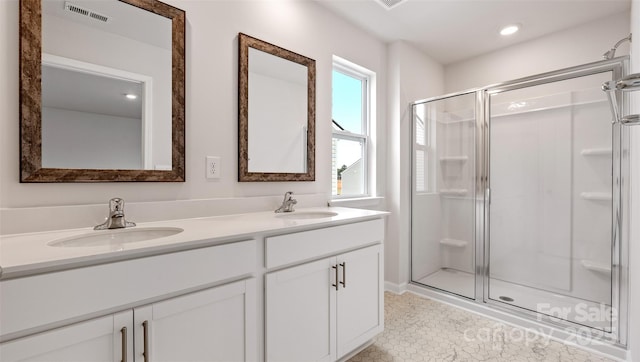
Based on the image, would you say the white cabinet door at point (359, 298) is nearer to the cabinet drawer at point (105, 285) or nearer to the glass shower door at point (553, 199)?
the cabinet drawer at point (105, 285)

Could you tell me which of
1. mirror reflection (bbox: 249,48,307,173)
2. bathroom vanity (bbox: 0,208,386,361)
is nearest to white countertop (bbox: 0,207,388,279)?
bathroom vanity (bbox: 0,208,386,361)

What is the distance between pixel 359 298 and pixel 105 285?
1253 mm

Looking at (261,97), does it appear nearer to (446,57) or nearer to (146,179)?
(146,179)

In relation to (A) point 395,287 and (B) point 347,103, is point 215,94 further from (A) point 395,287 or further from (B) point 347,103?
(A) point 395,287

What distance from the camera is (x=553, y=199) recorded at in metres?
2.36

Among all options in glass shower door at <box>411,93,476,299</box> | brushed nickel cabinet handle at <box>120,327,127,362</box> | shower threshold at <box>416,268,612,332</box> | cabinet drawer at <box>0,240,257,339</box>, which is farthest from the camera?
glass shower door at <box>411,93,476,299</box>

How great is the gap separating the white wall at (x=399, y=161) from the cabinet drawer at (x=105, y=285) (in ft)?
6.29

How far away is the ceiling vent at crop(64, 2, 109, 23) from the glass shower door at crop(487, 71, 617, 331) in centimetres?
269

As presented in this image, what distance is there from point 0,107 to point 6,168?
0.23 m

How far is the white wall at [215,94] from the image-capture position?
109cm

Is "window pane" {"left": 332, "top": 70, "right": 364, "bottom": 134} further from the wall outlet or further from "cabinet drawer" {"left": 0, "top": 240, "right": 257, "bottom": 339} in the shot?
Answer: "cabinet drawer" {"left": 0, "top": 240, "right": 257, "bottom": 339}

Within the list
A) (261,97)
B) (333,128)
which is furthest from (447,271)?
(261,97)

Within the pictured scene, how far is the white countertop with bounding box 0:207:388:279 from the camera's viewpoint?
759 mm

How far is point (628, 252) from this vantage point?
1778mm
